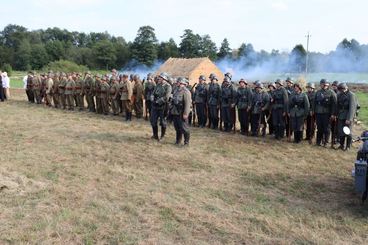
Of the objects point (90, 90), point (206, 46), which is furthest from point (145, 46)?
point (90, 90)

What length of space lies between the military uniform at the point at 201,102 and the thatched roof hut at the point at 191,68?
878 inches

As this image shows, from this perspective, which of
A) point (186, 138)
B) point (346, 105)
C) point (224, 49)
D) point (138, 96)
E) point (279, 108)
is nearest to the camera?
point (346, 105)

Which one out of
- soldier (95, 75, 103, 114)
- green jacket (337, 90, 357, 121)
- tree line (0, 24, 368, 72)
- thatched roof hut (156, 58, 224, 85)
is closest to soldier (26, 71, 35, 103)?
soldier (95, 75, 103, 114)

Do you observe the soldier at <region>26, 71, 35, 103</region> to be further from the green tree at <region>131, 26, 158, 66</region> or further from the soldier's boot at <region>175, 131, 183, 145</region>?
the green tree at <region>131, 26, 158, 66</region>

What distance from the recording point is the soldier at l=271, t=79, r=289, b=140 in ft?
39.2

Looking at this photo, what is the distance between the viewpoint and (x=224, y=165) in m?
9.13

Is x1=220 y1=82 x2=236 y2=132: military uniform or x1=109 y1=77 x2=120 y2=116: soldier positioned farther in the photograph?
x1=109 y1=77 x2=120 y2=116: soldier

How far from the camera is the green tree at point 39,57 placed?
75.4 meters

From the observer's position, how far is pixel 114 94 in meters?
16.7

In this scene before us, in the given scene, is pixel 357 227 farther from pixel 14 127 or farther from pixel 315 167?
pixel 14 127

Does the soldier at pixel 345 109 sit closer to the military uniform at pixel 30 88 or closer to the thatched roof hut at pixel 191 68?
the military uniform at pixel 30 88

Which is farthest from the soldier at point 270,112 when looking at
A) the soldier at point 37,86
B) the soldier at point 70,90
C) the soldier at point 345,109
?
the soldier at point 37,86

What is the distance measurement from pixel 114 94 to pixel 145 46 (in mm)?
45158

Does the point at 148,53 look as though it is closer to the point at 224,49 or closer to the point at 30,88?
the point at 224,49
